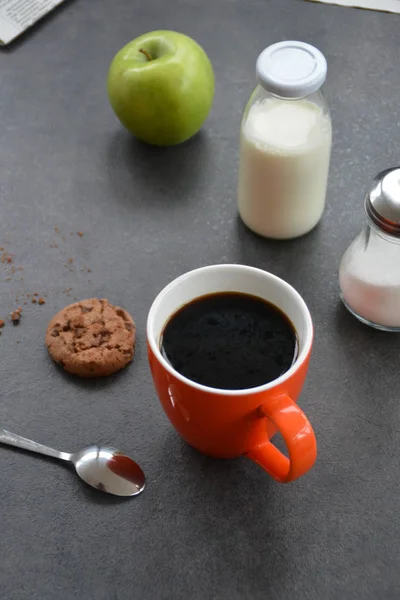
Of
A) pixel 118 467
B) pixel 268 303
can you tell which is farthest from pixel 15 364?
pixel 268 303

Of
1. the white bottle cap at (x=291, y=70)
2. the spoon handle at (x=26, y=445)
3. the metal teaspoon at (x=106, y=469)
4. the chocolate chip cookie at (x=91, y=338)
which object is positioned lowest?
the spoon handle at (x=26, y=445)

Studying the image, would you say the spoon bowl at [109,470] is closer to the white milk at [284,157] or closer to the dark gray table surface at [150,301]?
the dark gray table surface at [150,301]

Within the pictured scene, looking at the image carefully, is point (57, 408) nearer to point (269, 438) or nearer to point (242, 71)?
point (269, 438)

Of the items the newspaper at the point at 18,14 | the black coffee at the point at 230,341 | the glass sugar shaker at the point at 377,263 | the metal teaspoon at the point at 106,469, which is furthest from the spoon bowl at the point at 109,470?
the newspaper at the point at 18,14

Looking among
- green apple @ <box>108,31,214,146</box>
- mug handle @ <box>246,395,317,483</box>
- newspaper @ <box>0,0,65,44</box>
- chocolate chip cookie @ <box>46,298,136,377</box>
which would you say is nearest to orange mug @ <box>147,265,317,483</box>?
mug handle @ <box>246,395,317,483</box>

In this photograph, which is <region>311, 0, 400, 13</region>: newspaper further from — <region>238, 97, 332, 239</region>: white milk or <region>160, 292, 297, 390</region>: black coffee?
<region>160, 292, 297, 390</region>: black coffee
